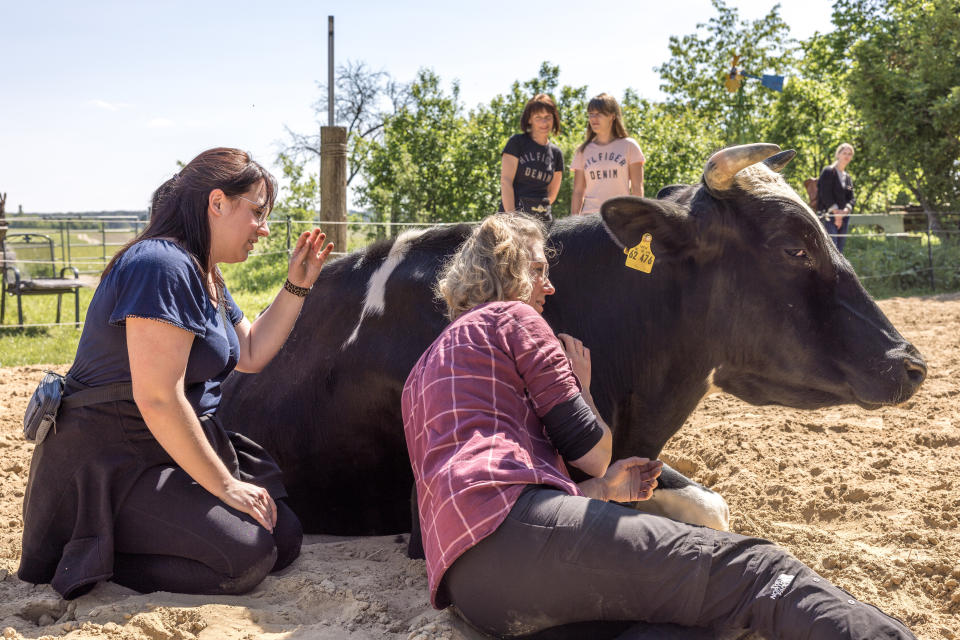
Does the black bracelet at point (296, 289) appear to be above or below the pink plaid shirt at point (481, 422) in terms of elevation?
above

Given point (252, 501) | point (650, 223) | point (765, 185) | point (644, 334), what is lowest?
point (252, 501)

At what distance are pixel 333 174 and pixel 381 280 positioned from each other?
5357mm

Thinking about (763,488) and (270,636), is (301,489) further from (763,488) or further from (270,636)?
(763,488)

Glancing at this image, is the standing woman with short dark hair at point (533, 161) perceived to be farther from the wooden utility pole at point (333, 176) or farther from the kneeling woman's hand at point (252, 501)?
the kneeling woman's hand at point (252, 501)

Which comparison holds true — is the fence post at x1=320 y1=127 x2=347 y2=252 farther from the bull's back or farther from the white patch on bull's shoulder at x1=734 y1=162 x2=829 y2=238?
the white patch on bull's shoulder at x1=734 y1=162 x2=829 y2=238

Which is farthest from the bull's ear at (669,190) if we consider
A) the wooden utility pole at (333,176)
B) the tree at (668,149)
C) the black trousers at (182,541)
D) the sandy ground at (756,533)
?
the tree at (668,149)

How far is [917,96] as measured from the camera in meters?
16.4

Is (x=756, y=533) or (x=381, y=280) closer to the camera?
(x=381, y=280)

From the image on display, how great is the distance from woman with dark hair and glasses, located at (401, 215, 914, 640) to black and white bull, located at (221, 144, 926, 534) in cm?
99

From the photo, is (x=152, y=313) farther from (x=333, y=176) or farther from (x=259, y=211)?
(x=333, y=176)

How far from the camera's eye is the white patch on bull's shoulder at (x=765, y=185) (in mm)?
3306

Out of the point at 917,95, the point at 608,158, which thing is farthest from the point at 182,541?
the point at 917,95

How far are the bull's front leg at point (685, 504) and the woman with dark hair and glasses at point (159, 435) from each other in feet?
4.83

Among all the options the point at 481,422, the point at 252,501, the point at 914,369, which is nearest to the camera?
the point at 481,422
